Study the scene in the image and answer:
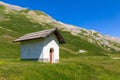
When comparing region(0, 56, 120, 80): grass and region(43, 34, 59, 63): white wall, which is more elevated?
region(43, 34, 59, 63): white wall

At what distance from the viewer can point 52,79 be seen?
3456cm

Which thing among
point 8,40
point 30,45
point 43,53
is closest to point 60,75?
point 43,53

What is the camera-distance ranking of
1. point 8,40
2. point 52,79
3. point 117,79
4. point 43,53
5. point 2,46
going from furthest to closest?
point 8,40 < point 2,46 < point 43,53 < point 117,79 < point 52,79

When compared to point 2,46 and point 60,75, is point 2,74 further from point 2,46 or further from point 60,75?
point 2,46

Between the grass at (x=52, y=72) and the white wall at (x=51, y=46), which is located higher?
the white wall at (x=51, y=46)

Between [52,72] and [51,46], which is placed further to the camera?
[51,46]

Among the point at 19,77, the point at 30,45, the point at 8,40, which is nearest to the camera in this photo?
the point at 19,77

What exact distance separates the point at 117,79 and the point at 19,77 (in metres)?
17.8

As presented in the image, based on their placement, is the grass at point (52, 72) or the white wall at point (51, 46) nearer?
the grass at point (52, 72)

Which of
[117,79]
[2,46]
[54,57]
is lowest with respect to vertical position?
[117,79]

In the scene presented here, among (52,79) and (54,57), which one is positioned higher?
(54,57)

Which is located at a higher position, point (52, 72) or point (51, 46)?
point (51, 46)

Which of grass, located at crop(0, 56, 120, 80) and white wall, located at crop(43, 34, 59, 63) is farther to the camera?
white wall, located at crop(43, 34, 59, 63)

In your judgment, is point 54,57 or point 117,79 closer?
point 117,79
